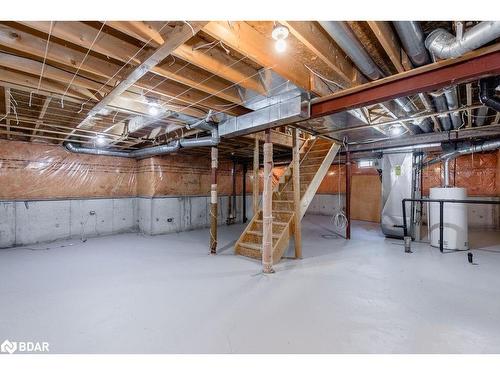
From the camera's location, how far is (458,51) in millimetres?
1582

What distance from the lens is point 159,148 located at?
16.6 feet

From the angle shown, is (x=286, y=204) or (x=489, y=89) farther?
(x=286, y=204)

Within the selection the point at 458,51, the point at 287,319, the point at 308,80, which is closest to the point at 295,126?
the point at 308,80

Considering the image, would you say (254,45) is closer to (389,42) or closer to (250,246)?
(389,42)

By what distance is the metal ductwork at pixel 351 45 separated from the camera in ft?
5.07

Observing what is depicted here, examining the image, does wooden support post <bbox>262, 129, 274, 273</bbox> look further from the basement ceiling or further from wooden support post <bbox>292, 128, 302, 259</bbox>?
the basement ceiling

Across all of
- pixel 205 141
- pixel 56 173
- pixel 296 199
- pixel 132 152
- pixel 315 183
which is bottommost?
pixel 296 199

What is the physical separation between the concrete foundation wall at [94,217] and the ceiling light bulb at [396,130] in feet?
17.0

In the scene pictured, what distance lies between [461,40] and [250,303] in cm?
272

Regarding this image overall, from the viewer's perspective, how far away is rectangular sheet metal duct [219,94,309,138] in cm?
268

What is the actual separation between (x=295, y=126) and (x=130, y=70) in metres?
2.53

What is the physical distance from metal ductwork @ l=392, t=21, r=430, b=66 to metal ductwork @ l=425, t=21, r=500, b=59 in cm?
6

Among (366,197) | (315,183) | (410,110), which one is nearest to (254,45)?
(410,110)

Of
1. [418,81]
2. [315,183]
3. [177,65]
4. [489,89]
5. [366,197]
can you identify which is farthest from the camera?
[366,197]
